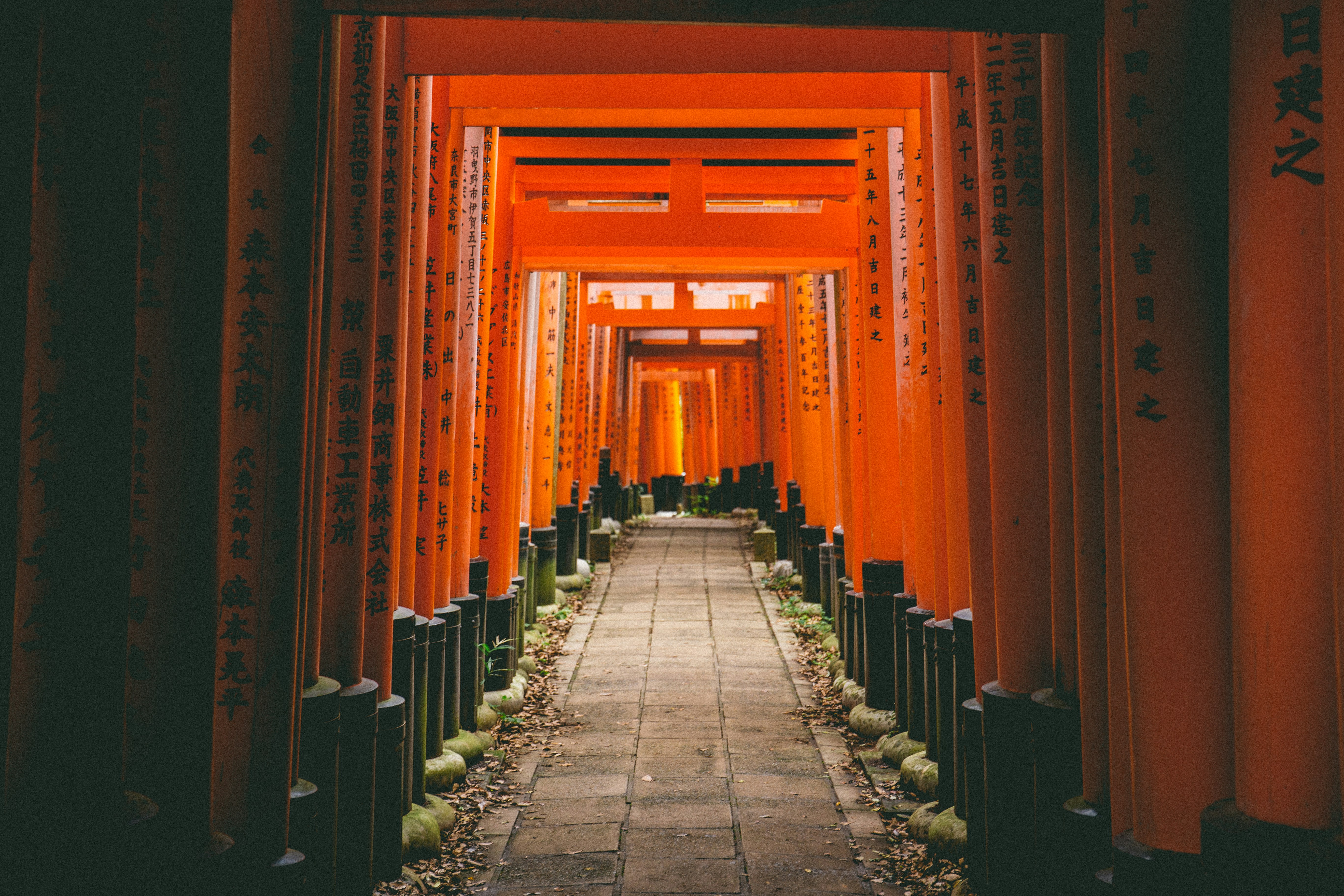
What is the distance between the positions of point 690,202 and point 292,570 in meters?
5.52

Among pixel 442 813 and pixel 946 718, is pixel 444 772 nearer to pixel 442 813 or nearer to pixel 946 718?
pixel 442 813

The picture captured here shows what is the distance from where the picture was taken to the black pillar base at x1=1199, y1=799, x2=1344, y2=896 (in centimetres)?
171

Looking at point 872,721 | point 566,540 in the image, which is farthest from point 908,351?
point 566,540

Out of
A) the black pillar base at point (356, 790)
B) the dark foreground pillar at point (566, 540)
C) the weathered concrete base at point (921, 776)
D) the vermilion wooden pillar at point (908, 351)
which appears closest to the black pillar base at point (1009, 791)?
the weathered concrete base at point (921, 776)

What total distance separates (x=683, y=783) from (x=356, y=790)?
2154 millimetres

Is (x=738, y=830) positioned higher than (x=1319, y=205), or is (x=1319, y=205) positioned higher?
(x=1319, y=205)

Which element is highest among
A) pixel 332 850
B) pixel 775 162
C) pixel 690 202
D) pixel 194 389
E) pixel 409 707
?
pixel 775 162

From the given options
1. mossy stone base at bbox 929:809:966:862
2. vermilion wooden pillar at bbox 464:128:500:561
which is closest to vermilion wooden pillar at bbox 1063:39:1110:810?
mossy stone base at bbox 929:809:966:862

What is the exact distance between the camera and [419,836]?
411 cm

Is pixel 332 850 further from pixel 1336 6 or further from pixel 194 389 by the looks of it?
pixel 1336 6

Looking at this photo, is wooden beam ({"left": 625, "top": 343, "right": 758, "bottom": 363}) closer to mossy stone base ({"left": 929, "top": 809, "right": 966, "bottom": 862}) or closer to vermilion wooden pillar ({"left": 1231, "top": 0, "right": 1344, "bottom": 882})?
mossy stone base ({"left": 929, "top": 809, "right": 966, "bottom": 862})

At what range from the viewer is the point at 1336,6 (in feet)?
5.58

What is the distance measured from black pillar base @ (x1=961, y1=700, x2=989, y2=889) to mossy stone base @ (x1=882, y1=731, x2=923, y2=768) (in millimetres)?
1456

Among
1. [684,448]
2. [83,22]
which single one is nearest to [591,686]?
[83,22]
